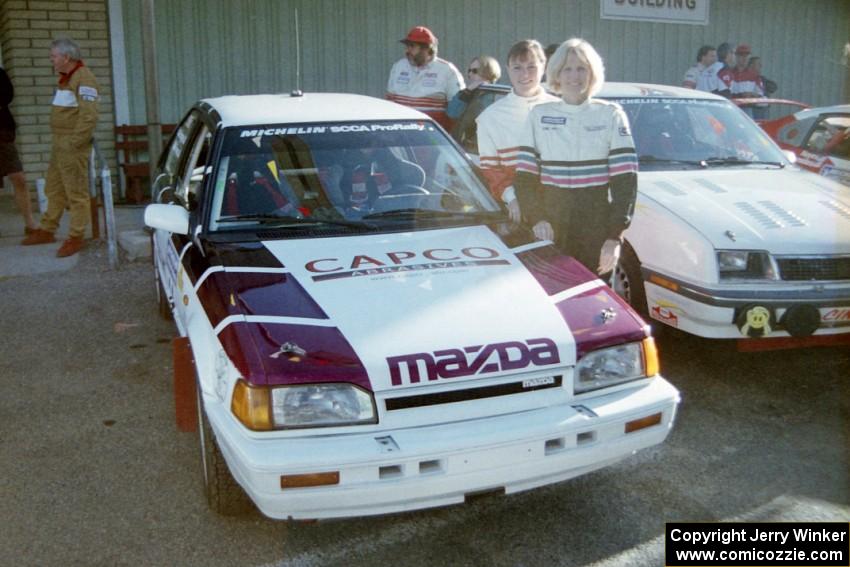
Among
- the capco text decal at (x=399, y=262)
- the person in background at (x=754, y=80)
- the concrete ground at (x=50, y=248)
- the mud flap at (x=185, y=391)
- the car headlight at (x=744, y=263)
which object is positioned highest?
the person in background at (x=754, y=80)

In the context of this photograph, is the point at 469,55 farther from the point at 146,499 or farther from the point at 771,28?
the point at 146,499

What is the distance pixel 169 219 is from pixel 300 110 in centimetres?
90

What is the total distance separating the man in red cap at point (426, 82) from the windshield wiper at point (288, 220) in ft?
12.9

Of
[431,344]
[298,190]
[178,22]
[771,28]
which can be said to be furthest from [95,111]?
[771,28]

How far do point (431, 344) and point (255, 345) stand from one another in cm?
59

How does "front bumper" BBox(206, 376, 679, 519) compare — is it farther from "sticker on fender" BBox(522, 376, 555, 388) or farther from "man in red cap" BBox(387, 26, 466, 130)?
"man in red cap" BBox(387, 26, 466, 130)

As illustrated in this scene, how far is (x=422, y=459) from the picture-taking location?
2.86 metres

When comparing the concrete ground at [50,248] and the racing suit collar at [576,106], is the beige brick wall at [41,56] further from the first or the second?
the racing suit collar at [576,106]

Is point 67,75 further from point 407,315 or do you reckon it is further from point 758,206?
point 758,206

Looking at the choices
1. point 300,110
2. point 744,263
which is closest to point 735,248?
point 744,263

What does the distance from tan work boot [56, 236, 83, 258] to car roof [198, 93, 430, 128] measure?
10.6ft

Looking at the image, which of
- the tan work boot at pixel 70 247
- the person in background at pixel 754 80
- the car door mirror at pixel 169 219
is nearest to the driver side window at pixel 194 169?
the car door mirror at pixel 169 219

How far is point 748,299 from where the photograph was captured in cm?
455

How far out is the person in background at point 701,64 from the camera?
1207 centimetres
